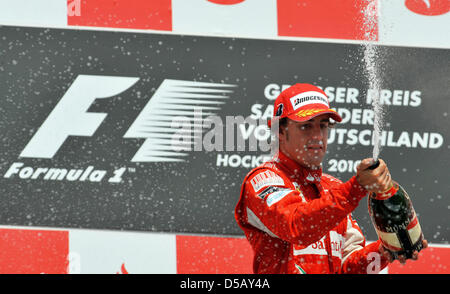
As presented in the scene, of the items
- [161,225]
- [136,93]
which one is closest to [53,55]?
[136,93]

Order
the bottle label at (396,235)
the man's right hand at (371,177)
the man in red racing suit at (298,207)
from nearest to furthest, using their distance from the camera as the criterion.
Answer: the man's right hand at (371,177), the man in red racing suit at (298,207), the bottle label at (396,235)

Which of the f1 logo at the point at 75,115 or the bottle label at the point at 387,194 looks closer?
the bottle label at the point at 387,194

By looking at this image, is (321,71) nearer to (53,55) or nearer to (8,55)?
(53,55)

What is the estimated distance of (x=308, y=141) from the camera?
218cm

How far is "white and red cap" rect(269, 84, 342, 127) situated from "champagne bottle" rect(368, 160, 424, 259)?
12.8 inches

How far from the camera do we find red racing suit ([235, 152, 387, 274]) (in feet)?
6.19

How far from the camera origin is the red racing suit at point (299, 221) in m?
1.89

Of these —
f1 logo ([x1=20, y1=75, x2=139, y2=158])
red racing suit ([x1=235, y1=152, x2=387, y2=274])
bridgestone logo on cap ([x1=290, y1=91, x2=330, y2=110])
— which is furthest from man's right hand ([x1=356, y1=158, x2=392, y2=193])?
f1 logo ([x1=20, y1=75, x2=139, y2=158])

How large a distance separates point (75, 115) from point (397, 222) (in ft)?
5.30

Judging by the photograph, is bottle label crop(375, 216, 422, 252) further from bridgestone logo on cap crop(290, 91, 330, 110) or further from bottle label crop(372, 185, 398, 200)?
bridgestone logo on cap crop(290, 91, 330, 110)

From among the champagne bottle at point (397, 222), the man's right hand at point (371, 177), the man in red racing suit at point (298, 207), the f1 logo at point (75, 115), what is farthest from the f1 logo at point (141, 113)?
the man's right hand at point (371, 177)

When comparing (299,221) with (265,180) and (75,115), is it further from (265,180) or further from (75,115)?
(75,115)

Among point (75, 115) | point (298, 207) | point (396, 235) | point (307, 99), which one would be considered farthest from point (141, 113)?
point (396, 235)

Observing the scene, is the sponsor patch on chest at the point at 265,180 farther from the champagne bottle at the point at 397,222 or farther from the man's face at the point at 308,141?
the champagne bottle at the point at 397,222
